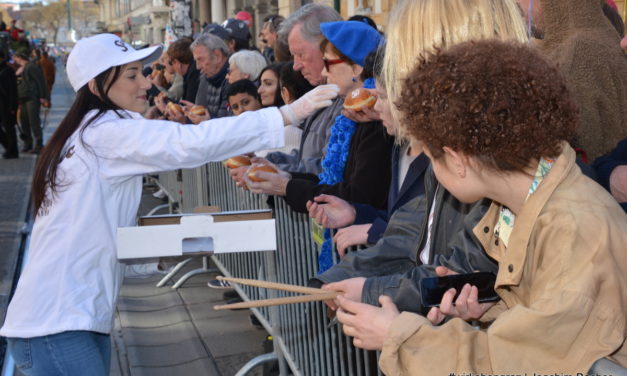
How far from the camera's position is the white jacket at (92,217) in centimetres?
286

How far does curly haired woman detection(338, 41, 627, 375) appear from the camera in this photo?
1592 millimetres

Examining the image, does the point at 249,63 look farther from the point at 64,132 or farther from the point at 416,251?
the point at 416,251

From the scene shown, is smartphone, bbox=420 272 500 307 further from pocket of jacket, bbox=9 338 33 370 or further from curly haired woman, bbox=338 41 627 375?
pocket of jacket, bbox=9 338 33 370

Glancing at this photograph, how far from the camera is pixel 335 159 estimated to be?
3688mm

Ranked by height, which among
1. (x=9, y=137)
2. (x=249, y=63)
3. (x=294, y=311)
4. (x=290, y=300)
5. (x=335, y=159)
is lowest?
(x=9, y=137)

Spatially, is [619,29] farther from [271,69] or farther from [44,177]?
[44,177]

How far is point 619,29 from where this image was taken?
4152mm

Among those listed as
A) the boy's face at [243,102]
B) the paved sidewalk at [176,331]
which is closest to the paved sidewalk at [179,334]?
the paved sidewalk at [176,331]

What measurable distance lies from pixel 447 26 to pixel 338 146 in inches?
56.4

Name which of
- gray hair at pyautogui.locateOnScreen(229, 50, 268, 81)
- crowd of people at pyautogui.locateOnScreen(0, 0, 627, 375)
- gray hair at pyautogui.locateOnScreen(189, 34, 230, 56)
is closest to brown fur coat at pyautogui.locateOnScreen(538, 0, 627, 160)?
crowd of people at pyautogui.locateOnScreen(0, 0, 627, 375)

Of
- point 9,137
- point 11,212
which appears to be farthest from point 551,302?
point 9,137

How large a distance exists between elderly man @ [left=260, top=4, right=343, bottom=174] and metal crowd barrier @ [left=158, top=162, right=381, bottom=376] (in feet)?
0.90

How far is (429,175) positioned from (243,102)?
3916mm

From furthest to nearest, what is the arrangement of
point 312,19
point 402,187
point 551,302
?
point 312,19
point 402,187
point 551,302
